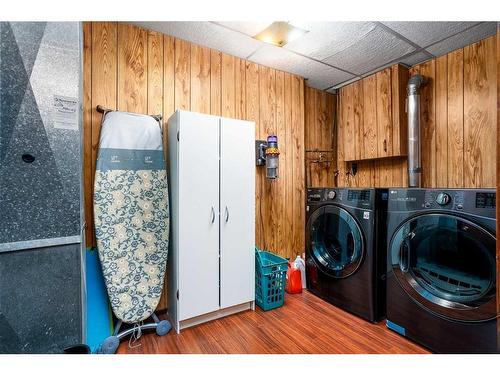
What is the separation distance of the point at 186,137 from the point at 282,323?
165 centimetres

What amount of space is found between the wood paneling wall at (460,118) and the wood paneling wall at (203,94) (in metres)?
1.24

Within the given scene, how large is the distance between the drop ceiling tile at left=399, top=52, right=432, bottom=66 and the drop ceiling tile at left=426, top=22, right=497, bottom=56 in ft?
0.21

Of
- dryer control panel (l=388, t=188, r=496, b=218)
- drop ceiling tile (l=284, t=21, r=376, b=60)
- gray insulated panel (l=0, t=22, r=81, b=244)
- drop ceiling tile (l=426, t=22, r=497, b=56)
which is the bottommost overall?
dryer control panel (l=388, t=188, r=496, b=218)

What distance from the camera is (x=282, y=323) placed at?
1887mm

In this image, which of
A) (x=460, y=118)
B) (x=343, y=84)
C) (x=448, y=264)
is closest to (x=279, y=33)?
(x=343, y=84)

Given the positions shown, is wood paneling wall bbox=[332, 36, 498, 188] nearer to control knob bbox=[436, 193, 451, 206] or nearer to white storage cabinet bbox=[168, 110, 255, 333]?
control knob bbox=[436, 193, 451, 206]

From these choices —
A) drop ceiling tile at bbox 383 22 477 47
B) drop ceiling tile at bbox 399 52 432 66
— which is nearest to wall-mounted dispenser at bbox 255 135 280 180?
drop ceiling tile at bbox 383 22 477 47

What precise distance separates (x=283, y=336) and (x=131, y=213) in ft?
4.72

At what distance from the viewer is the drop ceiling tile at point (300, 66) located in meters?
2.24

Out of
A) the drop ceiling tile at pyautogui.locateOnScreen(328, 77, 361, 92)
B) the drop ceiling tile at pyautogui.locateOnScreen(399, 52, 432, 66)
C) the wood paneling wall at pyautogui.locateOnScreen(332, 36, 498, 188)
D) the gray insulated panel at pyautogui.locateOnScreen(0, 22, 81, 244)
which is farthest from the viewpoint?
the drop ceiling tile at pyautogui.locateOnScreen(328, 77, 361, 92)

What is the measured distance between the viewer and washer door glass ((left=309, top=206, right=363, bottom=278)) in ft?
6.56

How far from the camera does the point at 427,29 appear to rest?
187cm

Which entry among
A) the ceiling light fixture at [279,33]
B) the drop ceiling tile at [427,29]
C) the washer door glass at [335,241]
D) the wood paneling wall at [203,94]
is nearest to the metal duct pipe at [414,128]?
the drop ceiling tile at [427,29]
